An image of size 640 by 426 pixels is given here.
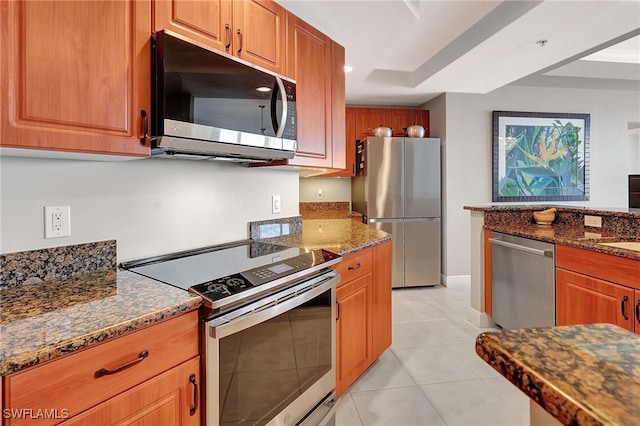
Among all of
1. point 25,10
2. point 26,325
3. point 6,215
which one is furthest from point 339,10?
point 26,325

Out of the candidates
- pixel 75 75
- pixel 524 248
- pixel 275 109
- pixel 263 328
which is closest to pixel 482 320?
pixel 524 248

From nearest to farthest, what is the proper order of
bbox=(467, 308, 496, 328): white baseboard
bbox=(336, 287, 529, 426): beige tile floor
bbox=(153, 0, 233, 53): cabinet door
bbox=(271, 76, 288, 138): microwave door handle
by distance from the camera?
bbox=(153, 0, 233, 53): cabinet door
bbox=(271, 76, 288, 138): microwave door handle
bbox=(336, 287, 529, 426): beige tile floor
bbox=(467, 308, 496, 328): white baseboard

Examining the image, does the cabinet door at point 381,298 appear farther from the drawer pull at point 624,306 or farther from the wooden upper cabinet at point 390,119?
the wooden upper cabinet at point 390,119

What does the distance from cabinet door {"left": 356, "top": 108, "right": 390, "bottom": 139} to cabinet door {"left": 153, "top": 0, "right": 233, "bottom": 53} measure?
3176mm

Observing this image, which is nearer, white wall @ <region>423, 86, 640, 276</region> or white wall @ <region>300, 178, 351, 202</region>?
white wall @ <region>423, 86, 640, 276</region>

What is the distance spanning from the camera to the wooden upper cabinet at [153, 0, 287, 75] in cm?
138

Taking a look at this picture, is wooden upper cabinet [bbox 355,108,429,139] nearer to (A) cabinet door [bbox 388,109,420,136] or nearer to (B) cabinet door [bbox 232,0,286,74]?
(A) cabinet door [bbox 388,109,420,136]

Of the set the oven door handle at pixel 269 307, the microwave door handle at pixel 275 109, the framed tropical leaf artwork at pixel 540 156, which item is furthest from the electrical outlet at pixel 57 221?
the framed tropical leaf artwork at pixel 540 156

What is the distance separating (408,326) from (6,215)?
2.77m

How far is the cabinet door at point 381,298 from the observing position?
7.23 feet

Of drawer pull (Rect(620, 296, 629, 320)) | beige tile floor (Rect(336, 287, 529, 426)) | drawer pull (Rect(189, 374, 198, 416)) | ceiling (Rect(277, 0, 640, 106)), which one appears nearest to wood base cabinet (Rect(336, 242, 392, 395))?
beige tile floor (Rect(336, 287, 529, 426))

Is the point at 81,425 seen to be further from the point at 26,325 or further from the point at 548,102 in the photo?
the point at 548,102

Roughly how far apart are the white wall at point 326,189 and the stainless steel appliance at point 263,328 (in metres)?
2.90

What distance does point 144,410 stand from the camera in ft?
3.14
